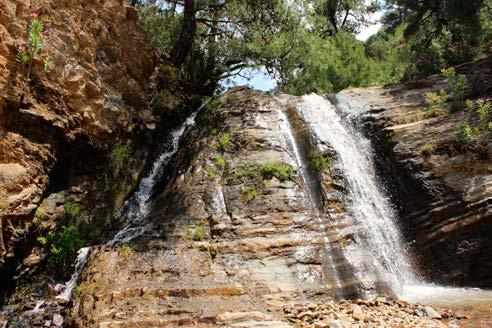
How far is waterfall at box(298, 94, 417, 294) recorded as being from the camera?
8172mm

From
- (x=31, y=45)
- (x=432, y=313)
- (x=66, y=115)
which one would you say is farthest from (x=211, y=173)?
(x=432, y=313)

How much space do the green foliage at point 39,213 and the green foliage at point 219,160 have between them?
13.1 ft

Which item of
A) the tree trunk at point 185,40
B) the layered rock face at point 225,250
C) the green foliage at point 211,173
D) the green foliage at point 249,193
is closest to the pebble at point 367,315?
the layered rock face at point 225,250

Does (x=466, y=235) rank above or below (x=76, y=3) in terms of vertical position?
below

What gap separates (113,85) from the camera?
10.6 meters

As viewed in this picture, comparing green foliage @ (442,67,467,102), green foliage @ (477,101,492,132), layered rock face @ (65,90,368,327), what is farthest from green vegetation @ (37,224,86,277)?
green foliage @ (442,67,467,102)

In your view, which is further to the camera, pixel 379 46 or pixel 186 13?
pixel 379 46

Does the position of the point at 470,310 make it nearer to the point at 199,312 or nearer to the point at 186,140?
the point at 199,312

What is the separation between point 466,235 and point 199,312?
5804 mm

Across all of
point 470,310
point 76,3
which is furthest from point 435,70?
point 76,3

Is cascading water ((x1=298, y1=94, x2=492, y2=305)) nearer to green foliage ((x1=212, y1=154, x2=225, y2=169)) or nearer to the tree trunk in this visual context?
green foliage ((x1=212, y1=154, x2=225, y2=169))

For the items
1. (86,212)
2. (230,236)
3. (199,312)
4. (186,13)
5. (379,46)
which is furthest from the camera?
(379,46)

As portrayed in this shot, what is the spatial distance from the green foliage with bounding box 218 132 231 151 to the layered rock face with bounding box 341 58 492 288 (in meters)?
3.96

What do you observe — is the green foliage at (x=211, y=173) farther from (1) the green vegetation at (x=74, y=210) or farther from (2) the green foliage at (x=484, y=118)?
(2) the green foliage at (x=484, y=118)
